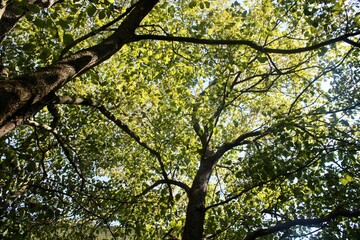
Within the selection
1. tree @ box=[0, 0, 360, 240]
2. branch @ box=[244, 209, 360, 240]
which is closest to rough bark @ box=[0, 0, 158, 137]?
tree @ box=[0, 0, 360, 240]

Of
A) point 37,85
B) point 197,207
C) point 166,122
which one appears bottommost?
point 37,85

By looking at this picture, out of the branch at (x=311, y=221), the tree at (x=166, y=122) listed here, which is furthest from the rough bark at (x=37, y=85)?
the branch at (x=311, y=221)

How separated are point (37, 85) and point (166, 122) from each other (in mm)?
A: 7189

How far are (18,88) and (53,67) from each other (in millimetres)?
801

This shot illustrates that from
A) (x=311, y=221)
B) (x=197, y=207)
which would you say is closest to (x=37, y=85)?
(x=311, y=221)

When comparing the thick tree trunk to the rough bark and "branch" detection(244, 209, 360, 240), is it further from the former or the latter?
the rough bark

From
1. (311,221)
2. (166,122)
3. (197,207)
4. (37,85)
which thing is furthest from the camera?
(166,122)

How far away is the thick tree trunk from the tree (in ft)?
0.13

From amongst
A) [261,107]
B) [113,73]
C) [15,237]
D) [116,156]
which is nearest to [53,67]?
[15,237]

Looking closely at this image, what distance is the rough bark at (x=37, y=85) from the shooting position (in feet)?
9.77

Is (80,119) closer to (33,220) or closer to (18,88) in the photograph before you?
(33,220)

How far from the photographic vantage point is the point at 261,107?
14039 mm

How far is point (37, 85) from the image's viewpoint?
3363 mm

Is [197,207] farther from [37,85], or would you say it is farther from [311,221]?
[37,85]
